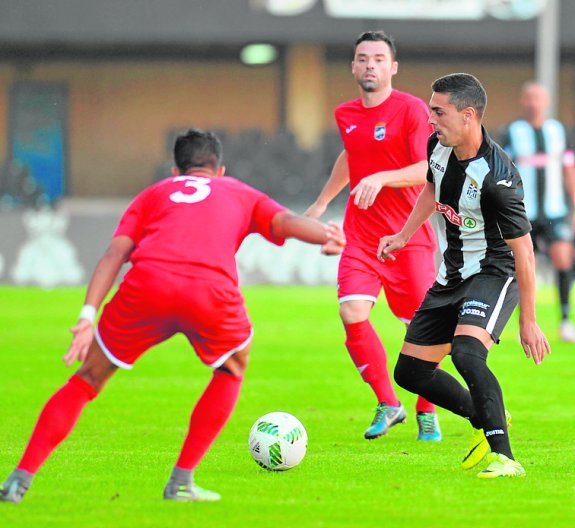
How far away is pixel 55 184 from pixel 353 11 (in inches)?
325

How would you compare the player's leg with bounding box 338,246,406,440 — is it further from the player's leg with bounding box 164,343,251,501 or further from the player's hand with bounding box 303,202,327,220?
the player's leg with bounding box 164,343,251,501

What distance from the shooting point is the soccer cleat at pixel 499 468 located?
688 cm

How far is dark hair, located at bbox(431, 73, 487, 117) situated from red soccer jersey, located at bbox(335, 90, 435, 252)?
5.53 ft

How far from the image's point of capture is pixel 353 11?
28.2 metres

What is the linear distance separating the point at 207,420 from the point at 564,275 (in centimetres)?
890

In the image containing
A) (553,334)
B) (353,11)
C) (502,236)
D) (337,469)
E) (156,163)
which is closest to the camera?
(502,236)

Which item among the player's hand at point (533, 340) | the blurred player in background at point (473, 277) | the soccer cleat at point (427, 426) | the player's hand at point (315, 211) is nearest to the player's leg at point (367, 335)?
the soccer cleat at point (427, 426)

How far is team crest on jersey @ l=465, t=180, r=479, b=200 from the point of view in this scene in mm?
6934

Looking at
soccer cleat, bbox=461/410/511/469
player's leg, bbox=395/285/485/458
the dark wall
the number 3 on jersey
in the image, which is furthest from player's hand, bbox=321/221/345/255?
the dark wall

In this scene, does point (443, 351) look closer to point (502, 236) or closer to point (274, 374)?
point (502, 236)

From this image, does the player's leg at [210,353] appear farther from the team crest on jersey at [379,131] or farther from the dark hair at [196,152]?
the team crest on jersey at [379,131]

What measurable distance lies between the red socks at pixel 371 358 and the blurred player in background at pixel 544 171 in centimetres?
556

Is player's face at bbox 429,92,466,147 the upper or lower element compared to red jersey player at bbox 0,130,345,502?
upper

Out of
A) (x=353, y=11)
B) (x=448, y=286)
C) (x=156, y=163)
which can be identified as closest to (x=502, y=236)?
(x=448, y=286)
